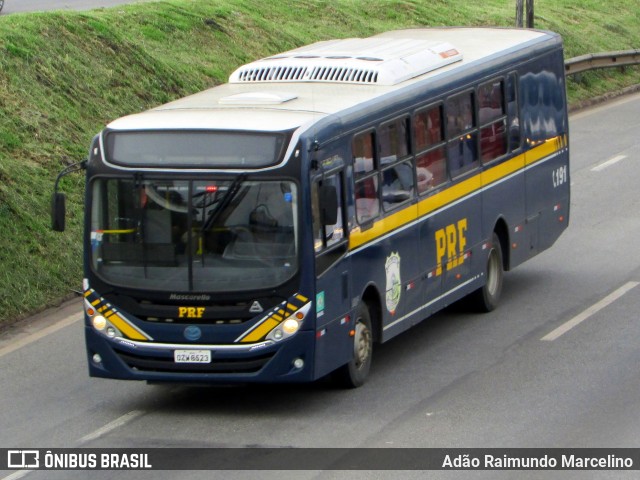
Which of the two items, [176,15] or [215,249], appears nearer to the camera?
[215,249]

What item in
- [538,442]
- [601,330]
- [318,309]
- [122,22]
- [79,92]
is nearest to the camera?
[538,442]

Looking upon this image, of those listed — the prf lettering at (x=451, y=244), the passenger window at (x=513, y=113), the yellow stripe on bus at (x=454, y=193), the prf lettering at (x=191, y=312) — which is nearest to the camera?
the prf lettering at (x=191, y=312)

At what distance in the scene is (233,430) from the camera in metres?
11.8

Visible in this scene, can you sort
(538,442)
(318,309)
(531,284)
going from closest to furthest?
(538,442) < (318,309) < (531,284)

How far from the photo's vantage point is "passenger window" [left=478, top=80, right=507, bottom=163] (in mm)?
15594

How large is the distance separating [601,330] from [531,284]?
244 centimetres

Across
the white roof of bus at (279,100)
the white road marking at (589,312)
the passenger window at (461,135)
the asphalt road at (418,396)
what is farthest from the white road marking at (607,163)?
the passenger window at (461,135)

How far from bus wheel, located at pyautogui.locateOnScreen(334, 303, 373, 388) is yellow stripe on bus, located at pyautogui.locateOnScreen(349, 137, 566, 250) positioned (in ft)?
2.18

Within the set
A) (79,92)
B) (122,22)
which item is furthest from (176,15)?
(79,92)

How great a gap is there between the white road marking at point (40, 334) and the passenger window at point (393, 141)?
14.4 feet

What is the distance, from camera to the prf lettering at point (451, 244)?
14539 millimetres

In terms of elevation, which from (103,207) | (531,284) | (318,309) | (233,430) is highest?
(103,207)

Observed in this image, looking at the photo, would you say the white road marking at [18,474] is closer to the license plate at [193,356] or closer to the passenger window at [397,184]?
the license plate at [193,356]

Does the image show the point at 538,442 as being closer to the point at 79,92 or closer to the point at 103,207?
the point at 103,207
